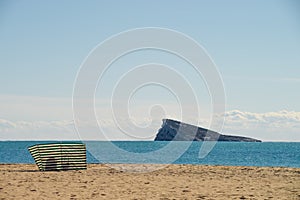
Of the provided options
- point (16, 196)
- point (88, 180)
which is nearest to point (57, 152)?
point (88, 180)

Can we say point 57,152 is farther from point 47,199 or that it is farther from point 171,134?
point 171,134

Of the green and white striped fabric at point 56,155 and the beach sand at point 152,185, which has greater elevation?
the green and white striped fabric at point 56,155

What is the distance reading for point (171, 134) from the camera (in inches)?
7835

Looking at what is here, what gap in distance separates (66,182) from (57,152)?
6108 mm

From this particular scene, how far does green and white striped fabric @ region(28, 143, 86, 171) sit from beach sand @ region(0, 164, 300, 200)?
125 cm

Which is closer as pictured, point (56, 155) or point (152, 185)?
point (152, 185)

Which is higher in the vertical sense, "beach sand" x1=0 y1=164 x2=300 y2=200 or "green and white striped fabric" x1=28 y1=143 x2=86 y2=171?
"green and white striped fabric" x1=28 y1=143 x2=86 y2=171

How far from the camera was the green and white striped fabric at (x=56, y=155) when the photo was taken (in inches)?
1077

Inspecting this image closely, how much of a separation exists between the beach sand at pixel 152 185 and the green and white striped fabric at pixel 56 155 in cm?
125

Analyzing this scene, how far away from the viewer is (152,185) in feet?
68.4

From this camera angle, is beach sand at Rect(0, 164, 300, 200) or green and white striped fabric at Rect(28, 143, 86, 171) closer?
beach sand at Rect(0, 164, 300, 200)

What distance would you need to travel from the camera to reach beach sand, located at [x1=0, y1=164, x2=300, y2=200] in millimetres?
17766

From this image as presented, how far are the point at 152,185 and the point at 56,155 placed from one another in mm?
8584

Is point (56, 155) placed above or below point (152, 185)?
above
